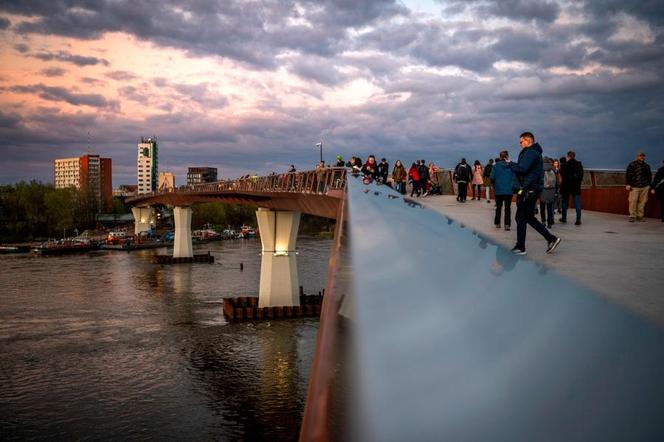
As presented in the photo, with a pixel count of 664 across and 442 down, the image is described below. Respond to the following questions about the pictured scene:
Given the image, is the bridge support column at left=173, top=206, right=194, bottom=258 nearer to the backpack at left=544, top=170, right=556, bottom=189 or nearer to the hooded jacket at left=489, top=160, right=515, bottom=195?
the backpack at left=544, top=170, right=556, bottom=189

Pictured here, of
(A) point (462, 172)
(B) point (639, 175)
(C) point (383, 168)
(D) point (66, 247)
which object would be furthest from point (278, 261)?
(D) point (66, 247)

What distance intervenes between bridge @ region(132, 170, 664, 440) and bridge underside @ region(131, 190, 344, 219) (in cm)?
1230

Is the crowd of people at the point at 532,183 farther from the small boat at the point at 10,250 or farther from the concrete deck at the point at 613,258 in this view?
the small boat at the point at 10,250

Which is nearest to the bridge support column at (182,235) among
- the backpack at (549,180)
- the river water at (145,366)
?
the river water at (145,366)

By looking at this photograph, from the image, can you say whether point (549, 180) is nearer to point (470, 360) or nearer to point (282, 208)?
point (470, 360)

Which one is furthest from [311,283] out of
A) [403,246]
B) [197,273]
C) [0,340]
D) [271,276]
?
[403,246]

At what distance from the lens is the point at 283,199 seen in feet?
119

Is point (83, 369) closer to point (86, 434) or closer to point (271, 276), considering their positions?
point (86, 434)

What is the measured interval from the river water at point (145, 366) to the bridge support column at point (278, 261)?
3440 millimetres

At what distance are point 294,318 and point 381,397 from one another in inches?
1599

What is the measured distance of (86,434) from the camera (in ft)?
67.4

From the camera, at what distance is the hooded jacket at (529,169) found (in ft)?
31.6

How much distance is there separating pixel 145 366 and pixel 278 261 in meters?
16.3

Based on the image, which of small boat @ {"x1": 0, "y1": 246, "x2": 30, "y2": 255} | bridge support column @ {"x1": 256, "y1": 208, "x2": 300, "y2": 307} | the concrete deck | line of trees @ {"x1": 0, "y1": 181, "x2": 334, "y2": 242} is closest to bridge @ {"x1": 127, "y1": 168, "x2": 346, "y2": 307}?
bridge support column @ {"x1": 256, "y1": 208, "x2": 300, "y2": 307}
